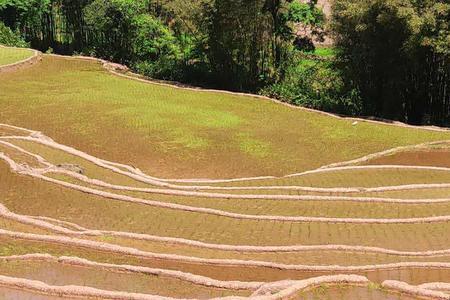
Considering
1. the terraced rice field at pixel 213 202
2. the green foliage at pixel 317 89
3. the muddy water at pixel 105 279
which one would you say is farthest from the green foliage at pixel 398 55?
the muddy water at pixel 105 279

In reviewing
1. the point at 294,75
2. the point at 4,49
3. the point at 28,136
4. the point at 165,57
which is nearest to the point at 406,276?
the point at 28,136

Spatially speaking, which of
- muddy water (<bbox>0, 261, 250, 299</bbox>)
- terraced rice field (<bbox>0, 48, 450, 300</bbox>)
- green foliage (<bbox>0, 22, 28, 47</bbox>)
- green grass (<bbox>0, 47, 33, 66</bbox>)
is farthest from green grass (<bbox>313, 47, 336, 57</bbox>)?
muddy water (<bbox>0, 261, 250, 299</bbox>)

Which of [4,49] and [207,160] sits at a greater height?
[4,49]

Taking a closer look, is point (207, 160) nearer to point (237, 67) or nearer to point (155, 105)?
point (155, 105)

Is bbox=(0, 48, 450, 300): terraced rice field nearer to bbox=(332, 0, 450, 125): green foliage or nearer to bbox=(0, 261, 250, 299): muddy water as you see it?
bbox=(0, 261, 250, 299): muddy water

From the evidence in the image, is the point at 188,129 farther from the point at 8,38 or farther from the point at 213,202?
the point at 8,38

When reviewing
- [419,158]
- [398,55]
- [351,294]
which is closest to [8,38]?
[398,55]
